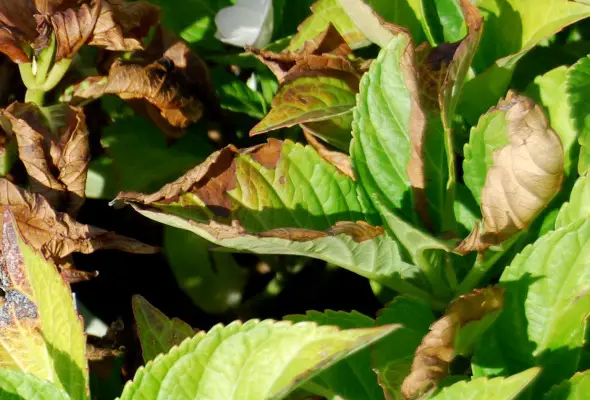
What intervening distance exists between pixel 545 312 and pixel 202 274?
1.39 ft

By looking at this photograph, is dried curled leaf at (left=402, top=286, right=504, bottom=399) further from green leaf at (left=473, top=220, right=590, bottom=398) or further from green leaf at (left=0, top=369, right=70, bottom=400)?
green leaf at (left=0, top=369, right=70, bottom=400)

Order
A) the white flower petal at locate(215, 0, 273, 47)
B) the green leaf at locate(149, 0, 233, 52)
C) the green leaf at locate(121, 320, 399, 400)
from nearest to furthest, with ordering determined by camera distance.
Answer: the green leaf at locate(121, 320, 399, 400)
the white flower petal at locate(215, 0, 273, 47)
the green leaf at locate(149, 0, 233, 52)

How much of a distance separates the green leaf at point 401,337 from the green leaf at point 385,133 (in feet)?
0.30

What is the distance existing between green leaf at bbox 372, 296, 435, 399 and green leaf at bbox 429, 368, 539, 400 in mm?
54

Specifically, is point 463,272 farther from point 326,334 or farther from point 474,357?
point 326,334

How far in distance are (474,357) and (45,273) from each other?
15.1 inches

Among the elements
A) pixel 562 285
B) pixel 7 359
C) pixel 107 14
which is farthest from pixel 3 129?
pixel 562 285

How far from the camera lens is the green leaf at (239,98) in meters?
1.07

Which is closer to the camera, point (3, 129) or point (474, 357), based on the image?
point (474, 357)

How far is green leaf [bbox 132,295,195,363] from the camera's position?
77cm

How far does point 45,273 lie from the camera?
743 mm

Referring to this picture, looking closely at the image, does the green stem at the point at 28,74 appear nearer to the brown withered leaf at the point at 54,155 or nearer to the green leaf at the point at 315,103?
the brown withered leaf at the point at 54,155

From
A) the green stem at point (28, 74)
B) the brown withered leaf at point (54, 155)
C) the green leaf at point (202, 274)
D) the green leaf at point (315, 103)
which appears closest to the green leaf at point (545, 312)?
the green leaf at point (315, 103)

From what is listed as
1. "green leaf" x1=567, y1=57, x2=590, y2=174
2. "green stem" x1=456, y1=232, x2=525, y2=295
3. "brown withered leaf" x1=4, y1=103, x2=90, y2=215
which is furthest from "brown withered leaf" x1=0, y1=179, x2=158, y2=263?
"green leaf" x1=567, y1=57, x2=590, y2=174
